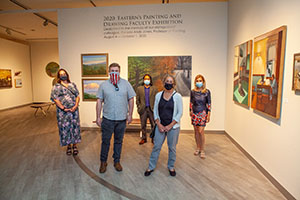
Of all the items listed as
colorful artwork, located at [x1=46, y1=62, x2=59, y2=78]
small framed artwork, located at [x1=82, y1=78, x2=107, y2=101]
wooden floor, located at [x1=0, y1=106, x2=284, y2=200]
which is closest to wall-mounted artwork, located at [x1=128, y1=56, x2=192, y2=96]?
small framed artwork, located at [x1=82, y1=78, x2=107, y2=101]

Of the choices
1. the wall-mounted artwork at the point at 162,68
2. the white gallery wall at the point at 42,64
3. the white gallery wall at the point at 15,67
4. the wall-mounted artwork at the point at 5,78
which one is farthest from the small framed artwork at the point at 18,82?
the wall-mounted artwork at the point at 162,68

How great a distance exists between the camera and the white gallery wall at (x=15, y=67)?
33.7 ft

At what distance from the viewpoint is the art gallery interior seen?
2920 mm

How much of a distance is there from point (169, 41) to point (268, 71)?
3.23 m

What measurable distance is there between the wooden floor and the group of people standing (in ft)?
0.82

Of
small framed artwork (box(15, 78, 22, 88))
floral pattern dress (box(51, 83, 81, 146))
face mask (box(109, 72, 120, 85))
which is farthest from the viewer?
small framed artwork (box(15, 78, 22, 88))

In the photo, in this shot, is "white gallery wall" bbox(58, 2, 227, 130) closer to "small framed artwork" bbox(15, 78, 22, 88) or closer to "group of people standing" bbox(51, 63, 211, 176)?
"group of people standing" bbox(51, 63, 211, 176)

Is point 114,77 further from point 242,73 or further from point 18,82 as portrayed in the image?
point 18,82

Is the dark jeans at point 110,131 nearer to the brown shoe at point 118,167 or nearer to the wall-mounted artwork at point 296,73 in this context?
the brown shoe at point 118,167

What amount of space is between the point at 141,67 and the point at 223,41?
2.47 meters

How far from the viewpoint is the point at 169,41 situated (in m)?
5.95

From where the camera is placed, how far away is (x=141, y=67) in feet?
20.0

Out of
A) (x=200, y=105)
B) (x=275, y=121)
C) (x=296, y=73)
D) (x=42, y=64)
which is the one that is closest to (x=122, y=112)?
(x=200, y=105)

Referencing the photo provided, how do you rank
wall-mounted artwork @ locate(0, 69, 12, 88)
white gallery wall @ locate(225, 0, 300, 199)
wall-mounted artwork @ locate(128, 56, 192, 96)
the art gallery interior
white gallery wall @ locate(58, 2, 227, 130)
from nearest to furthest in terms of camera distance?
white gallery wall @ locate(225, 0, 300, 199) < the art gallery interior < white gallery wall @ locate(58, 2, 227, 130) < wall-mounted artwork @ locate(128, 56, 192, 96) < wall-mounted artwork @ locate(0, 69, 12, 88)
